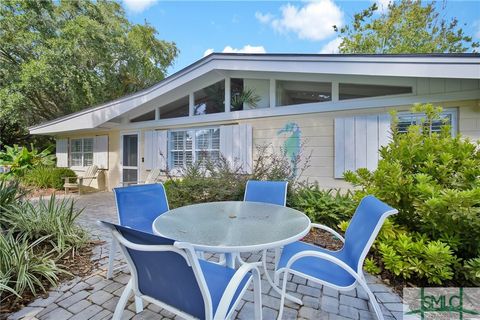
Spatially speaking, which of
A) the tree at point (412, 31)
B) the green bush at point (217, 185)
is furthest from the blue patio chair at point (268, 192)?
the tree at point (412, 31)

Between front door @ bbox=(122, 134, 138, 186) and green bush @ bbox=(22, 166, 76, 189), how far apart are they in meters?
2.78

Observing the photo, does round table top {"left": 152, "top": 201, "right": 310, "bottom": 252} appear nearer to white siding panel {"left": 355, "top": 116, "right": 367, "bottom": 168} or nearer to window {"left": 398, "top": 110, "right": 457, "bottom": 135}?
white siding panel {"left": 355, "top": 116, "right": 367, "bottom": 168}

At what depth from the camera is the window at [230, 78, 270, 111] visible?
19.9ft

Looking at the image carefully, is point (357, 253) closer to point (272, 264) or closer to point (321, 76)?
point (272, 264)

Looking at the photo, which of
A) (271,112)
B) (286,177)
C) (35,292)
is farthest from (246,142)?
(35,292)

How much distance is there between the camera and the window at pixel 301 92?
5.38 metres

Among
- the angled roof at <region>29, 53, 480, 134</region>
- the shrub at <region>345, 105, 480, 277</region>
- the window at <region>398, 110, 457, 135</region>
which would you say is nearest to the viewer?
the shrub at <region>345, 105, 480, 277</region>

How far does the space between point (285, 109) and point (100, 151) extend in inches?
287

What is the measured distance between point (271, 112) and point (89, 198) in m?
6.20

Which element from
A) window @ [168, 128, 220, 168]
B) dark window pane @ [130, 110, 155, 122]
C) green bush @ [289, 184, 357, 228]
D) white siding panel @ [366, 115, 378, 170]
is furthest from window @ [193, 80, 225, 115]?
white siding panel @ [366, 115, 378, 170]

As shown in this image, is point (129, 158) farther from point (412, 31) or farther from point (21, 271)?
point (412, 31)

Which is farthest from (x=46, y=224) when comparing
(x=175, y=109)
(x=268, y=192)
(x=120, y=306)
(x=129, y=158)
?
(x=129, y=158)

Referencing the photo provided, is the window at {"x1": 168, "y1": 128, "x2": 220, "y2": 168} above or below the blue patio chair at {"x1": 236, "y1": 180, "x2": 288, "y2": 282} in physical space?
above

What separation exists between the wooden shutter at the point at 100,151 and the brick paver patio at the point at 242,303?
7.28 m
